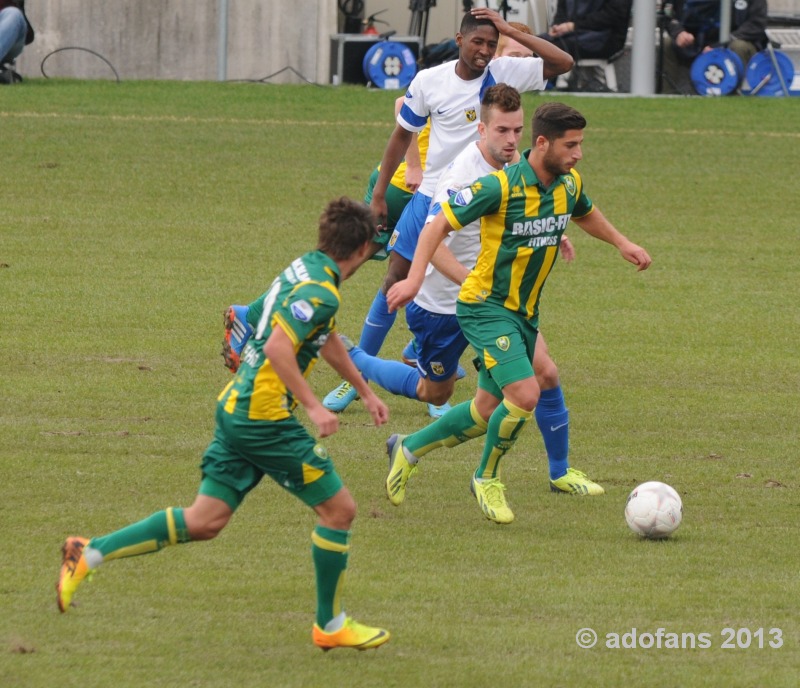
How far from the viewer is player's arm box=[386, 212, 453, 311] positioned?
630 centimetres

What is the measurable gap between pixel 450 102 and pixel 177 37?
46.8 feet

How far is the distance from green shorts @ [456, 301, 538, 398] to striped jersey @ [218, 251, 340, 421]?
1.55m

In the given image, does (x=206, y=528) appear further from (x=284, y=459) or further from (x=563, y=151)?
(x=563, y=151)

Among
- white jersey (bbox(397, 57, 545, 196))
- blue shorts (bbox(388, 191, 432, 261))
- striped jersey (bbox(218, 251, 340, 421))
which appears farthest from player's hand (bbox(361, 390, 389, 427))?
white jersey (bbox(397, 57, 545, 196))

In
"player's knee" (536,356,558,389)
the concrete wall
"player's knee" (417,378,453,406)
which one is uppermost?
"player's knee" (536,356,558,389)

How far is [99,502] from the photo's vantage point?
684cm

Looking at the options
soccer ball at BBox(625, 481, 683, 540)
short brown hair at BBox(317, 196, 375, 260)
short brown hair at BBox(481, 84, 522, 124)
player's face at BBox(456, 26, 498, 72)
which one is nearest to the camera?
short brown hair at BBox(317, 196, 375, 260)

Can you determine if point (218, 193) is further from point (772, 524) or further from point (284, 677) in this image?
point (284, 677)

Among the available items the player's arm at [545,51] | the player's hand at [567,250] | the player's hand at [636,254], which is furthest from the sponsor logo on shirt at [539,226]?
the player's arm at [545,51]

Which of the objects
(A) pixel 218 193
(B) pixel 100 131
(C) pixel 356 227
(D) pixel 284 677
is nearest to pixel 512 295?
(C) pixel 356 227

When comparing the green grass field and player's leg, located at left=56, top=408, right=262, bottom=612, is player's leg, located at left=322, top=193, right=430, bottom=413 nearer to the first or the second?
the green grass field

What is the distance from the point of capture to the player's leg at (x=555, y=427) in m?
7.23

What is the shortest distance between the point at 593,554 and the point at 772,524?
98 cm

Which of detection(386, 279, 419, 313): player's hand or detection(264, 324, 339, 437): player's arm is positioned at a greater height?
detection(264, 324, 339, 437): player's arm
